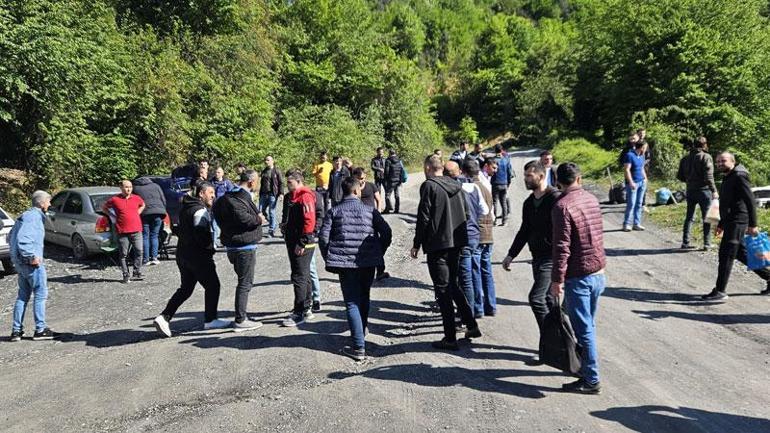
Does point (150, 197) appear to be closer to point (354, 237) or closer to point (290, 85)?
point (354, 237)

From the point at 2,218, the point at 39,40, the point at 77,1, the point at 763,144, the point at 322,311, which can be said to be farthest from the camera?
the point at 763,144

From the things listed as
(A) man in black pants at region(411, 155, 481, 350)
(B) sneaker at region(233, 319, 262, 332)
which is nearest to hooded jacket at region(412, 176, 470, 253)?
(A) man in black pants at region(411, 155, 481, 350)

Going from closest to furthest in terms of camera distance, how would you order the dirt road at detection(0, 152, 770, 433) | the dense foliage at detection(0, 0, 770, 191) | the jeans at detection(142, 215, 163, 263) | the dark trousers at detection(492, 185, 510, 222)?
1. the dirt road at detection(0, 152, 770, 433)
2. the jeans at detection(142, 215, 163, 263)
3. the dark trousers at detection(492, 185, 510, 222)
4. the dense foliage at detection(0, 0, 770, 191)

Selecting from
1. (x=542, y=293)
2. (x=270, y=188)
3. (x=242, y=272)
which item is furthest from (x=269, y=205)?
(x=542, y=293)

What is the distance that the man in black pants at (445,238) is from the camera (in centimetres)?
564

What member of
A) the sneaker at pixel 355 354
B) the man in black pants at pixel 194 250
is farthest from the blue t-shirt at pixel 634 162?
the man in black pants at pixel 194 250

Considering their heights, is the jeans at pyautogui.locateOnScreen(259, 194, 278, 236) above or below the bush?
below

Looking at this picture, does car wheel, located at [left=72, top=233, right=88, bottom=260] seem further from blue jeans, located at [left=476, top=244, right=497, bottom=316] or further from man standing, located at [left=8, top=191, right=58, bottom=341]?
blue jeans, located at [left=476, top=244, right=497, bottom=316]

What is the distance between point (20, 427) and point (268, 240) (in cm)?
858

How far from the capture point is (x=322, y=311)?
24.8ft

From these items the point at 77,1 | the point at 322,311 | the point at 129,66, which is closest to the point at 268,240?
the point at 322,311

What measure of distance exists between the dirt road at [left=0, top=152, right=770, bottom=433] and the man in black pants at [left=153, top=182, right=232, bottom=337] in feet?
1.52

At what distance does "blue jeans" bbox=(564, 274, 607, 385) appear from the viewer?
15.1 feet

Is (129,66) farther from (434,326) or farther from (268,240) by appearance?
(434,326)
